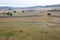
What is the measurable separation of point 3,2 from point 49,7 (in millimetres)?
482

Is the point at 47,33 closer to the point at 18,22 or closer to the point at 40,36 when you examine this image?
the point at 40,36

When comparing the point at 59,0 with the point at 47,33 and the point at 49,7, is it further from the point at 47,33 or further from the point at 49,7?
the point at 47,33

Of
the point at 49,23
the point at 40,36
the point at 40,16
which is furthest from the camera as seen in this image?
the point at 40,16

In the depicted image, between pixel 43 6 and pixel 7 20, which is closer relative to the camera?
pixel 7 20

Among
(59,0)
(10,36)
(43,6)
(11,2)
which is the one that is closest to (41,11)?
(43,6)

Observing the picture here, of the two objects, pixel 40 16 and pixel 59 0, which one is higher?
pixel 59 0

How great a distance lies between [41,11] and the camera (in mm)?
1340

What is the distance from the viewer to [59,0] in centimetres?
132

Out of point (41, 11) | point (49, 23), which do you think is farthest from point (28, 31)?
point (41, 11)

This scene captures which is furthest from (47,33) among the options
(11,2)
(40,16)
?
(11,2)

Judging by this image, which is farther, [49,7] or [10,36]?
[49,7]

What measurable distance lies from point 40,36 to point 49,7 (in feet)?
1.54

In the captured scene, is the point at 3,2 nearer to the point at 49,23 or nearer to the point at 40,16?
the point at 40,16

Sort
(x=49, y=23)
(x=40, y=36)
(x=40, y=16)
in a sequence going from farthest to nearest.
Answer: (x=40, y=16), (x=49, y=23), (x=40, y=36)
